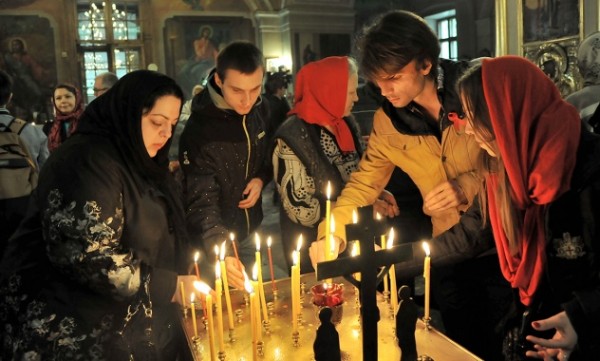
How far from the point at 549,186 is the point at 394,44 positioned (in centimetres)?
82

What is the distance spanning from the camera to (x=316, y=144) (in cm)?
266

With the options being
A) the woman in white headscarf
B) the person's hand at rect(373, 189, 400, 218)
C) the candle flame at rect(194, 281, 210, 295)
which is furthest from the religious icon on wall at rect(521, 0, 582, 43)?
the candle flame at rect(194, 281, 210, 295)

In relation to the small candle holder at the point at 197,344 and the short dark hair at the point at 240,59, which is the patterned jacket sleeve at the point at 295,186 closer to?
the short dark hair at the point at 240,59

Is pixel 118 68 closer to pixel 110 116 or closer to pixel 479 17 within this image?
pixel 479 17

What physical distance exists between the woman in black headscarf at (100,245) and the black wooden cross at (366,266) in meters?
0.86

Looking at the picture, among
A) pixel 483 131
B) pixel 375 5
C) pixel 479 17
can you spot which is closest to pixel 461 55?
pixel 479 17

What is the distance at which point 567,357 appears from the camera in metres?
1.56

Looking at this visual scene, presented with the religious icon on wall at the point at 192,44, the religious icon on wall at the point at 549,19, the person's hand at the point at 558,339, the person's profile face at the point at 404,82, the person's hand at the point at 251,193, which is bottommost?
the person's hand at the point at 558,339

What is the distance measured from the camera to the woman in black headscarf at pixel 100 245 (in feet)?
5.37

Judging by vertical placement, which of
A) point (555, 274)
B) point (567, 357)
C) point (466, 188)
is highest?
point (466, 188)

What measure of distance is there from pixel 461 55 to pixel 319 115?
47.3ft

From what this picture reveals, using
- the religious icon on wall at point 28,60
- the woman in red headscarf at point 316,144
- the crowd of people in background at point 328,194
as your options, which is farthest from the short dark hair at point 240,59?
the religious icon on wall at point 28,60

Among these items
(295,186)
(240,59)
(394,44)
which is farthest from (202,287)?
(240,59)

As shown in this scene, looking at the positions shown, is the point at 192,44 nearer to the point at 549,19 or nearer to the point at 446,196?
the point at 549,19
